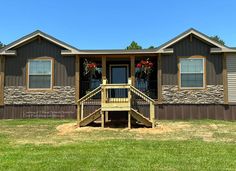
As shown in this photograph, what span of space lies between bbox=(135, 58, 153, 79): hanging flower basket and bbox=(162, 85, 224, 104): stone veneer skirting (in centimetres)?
119

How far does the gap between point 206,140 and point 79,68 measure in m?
8.64

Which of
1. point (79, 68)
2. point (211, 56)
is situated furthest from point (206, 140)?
point (79, 68)

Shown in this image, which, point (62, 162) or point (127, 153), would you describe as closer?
point (62, 162)

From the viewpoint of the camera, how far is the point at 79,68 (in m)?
16.3

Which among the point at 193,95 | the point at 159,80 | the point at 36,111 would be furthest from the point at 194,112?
the point at 36,111

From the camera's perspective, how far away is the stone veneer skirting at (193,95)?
15859 millimetres

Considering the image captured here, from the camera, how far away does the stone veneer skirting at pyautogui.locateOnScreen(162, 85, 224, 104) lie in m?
15.9

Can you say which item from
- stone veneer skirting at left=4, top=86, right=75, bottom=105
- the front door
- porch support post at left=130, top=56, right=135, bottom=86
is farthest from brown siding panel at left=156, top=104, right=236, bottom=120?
stone veneer skirting at left=4, top=86, right=75, bottom=105

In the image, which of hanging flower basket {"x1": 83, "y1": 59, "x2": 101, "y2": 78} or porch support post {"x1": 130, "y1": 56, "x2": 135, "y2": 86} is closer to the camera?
porch support post {"x1": 130, "y1": 56, "x2": 135, "y2": 86}

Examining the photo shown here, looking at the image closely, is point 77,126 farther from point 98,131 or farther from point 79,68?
point 79,68

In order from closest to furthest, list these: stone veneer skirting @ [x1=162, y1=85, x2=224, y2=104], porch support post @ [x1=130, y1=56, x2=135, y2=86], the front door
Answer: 1. stone veneer skirting @ [x1=162, y1=85, x2=224, y2=104]
2. porch support post @ [x1=130, y1=56, x2=135, y2=86]
3. the front door

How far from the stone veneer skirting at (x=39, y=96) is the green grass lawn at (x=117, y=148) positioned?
369 centimetres

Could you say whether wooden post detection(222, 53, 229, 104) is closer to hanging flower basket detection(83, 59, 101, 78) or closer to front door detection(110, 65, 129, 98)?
front door detection(110, 65, 129, 98)

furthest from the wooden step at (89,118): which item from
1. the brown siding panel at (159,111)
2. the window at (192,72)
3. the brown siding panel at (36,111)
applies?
the window at (192,72)
